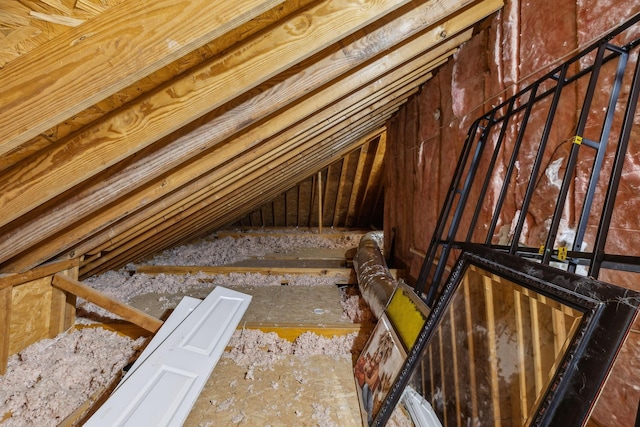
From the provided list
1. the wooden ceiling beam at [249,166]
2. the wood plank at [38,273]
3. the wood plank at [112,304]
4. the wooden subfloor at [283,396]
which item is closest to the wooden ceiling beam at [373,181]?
the wooden ceiling beam at [249,166]

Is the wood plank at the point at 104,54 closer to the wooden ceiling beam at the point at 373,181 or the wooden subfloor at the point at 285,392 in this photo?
the wooden subfloor at the point at 285,392

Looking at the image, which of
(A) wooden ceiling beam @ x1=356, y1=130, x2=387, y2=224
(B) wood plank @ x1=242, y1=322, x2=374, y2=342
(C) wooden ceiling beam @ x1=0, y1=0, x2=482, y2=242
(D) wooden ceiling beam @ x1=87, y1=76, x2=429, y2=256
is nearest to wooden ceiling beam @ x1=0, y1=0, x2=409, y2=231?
(C) wooden ceiling beam @ x1=0, y1=0, x2=482, y2=242

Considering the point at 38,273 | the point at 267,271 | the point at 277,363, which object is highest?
the point at 38,273

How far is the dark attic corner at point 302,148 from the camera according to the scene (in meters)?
0.69

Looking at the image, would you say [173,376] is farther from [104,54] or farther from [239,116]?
[104,54]

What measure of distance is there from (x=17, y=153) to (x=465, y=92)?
2.40 meters

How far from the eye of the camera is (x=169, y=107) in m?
1.00

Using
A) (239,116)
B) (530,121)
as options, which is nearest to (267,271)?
(239,116)

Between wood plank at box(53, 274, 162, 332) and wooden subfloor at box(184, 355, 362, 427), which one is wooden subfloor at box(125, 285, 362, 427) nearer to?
wooden subfloor at box(184, 355, 362, 427)

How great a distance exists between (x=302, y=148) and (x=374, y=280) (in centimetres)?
128

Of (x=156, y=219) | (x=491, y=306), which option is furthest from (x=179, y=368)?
(x=491, y=306)

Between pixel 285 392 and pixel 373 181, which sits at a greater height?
pixel 373 181

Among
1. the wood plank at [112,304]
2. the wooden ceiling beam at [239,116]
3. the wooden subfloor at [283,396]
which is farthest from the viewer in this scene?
the wood plank at [112,304]

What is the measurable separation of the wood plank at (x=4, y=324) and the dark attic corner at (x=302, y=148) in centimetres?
1
